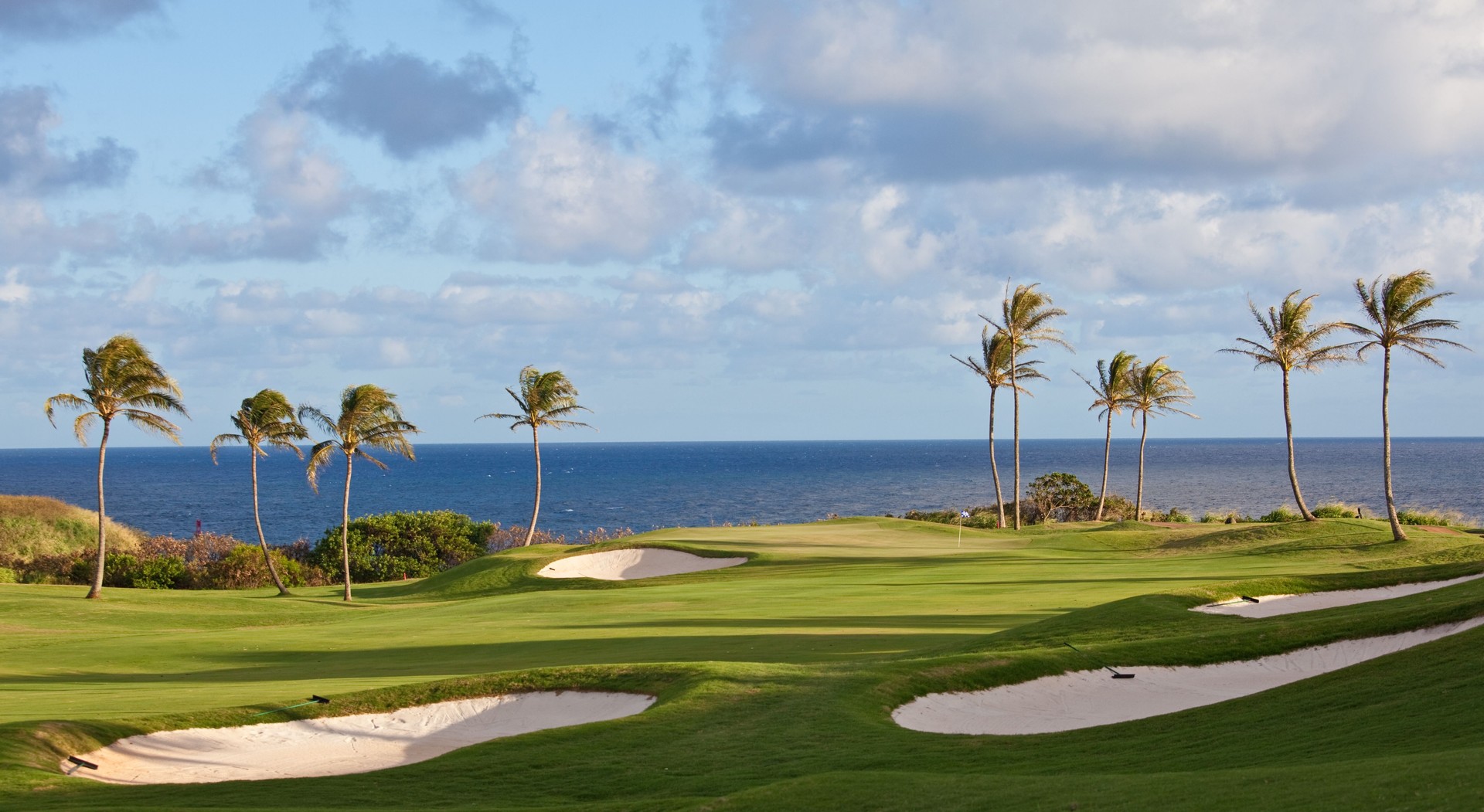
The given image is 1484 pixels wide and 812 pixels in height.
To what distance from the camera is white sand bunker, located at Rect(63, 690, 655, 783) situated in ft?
39.5

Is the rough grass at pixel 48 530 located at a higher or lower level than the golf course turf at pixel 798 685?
lower

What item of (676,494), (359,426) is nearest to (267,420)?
(359,426)

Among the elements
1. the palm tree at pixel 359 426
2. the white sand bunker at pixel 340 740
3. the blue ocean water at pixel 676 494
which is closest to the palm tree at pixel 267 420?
the palm tree at pixel 359 426

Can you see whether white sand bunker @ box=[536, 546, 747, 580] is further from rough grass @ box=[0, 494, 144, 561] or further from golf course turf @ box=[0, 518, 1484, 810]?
rough grass @ box=[0, 494, 144, 561]

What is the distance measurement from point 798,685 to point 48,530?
55037 mm

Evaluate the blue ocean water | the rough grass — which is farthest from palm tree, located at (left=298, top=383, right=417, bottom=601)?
the blue ocean water

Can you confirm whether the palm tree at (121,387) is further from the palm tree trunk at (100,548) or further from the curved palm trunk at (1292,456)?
the curved palm trunk at (1292,456)

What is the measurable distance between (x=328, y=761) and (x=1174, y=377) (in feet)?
166

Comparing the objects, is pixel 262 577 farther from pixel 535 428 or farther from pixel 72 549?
pixel 72 549

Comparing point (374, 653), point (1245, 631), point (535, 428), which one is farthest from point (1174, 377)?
point (374, 653)

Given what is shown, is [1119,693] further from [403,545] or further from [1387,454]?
[403,545]

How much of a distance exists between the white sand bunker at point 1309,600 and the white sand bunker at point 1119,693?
497 cm

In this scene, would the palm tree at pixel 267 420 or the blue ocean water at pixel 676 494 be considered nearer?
the palm tree at pixel 267 420

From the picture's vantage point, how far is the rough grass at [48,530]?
54906 mm
